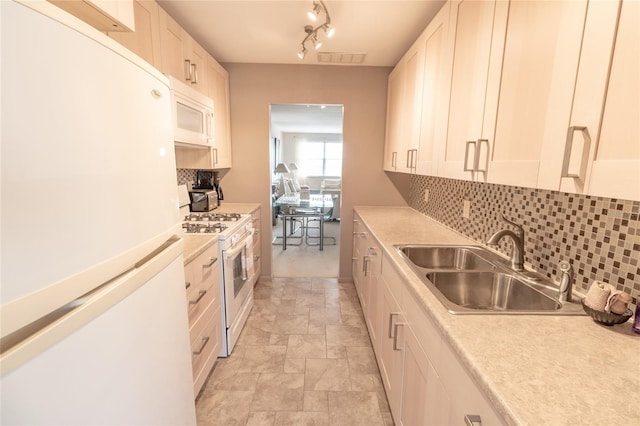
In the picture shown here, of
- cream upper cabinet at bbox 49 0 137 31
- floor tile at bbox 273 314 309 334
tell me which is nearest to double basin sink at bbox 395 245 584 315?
floor tile at bbox 273 314 309 334

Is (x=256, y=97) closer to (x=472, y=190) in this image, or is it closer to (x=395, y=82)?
(x=395, y=82)

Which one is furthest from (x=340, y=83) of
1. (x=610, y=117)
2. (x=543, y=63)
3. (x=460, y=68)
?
(x=610, y=117)

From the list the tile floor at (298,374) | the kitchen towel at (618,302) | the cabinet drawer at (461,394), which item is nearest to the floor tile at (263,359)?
the tile floor at (298,374)

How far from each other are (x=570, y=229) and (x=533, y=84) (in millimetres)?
603

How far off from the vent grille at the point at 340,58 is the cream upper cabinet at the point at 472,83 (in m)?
1.34

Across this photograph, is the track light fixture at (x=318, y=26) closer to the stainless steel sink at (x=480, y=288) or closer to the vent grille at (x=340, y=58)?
the vent grille at (x=340, y=58)

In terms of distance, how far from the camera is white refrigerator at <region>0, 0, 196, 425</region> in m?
0.48

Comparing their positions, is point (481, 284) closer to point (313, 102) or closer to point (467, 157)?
point (467, 157)

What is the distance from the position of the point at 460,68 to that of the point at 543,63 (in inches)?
25.2

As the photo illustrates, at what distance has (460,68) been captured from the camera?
1518mm

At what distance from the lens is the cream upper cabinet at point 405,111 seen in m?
2.19

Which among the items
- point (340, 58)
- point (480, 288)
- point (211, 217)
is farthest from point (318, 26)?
point (480, 288)

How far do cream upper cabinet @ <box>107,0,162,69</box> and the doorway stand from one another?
1.49m

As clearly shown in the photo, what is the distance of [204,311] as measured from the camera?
176 centimetres
